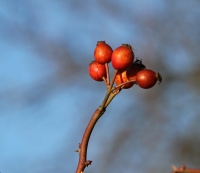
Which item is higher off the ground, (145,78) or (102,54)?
(102,54)

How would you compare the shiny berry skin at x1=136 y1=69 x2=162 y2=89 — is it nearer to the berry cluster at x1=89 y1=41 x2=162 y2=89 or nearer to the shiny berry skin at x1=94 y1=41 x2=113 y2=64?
the berry cluster at x1=89 y1=41 x2=162 y2=89

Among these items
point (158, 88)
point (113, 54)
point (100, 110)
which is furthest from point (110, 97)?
point (158, 88)

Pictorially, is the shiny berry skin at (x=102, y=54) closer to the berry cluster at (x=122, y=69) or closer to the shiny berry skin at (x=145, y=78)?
the berry cluster at (x=122, y=69)

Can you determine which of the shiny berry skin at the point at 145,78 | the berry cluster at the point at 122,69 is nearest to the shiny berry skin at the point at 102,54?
the berry cluster at the point at 122,69

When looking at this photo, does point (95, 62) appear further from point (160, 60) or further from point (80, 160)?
point (160, 60)

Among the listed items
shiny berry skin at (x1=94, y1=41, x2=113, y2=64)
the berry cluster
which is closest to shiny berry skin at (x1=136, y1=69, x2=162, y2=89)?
the berry cluster

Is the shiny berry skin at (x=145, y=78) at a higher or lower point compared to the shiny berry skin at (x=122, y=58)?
lower
